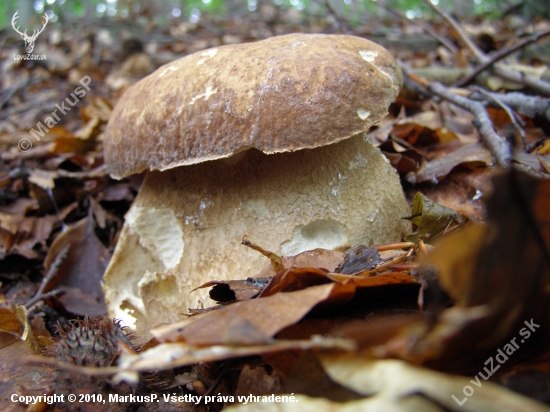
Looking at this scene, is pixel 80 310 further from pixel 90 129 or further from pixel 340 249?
pixel 90 129

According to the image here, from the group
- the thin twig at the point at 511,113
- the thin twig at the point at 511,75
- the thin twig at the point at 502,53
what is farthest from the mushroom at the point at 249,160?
the thin twig at the point at 502,53

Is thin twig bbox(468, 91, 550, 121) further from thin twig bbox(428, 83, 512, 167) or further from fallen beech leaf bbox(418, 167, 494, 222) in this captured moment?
fallen beech leaf bbox(418, 167, 494, 222)

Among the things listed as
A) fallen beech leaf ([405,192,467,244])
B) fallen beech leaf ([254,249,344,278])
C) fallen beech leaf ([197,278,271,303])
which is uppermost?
fallen beech leaf ([197,278,271,303])

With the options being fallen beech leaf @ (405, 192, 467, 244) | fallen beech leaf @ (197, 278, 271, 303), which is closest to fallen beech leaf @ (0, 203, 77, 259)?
fallen beech leaf @ (197, 278, 271, 303)

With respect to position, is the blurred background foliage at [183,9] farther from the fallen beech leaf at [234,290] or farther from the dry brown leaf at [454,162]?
the fallen beech leaf at [234,290]

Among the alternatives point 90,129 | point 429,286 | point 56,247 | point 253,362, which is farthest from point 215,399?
point 90,129

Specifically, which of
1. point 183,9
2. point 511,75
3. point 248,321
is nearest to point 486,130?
point 511,75

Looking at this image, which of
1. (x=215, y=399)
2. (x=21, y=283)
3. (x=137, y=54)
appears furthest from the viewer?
(x=137, y=54)

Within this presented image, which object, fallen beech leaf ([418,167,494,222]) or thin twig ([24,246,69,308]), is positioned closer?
fallen beech leaf ([418,167,494,222])
